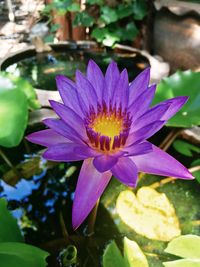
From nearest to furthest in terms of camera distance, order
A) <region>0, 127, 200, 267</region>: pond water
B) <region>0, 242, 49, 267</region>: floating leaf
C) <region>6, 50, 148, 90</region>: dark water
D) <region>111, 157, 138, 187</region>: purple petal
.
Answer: <region>111, 157, 138, 187</region>: purple petal → <region>0, 242, 49, 267</region>: floating leaf → <region>0, 127, 200, 267</region>: pond water → <region>6, 50, 148, 90</region>: dark water

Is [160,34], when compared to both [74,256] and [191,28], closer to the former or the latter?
[191,28]

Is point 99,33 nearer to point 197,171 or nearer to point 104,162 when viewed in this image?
point 197,171

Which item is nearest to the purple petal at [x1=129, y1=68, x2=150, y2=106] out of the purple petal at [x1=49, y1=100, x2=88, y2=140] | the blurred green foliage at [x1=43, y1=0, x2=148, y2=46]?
the purple petal at [x1=49, y1=100, x2=88, y2=140]

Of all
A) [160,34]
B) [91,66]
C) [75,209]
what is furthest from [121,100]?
[160,34]

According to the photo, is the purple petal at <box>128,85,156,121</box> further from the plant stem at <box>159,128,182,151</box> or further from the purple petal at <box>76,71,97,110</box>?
the plant stem at <box>159,128,182,151</box>

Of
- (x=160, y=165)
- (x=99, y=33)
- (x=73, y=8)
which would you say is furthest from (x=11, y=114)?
(x=73, y=8)

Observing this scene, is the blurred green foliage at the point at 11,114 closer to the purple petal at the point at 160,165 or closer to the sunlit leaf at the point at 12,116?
the sunlit leaf at the point at 12,116
